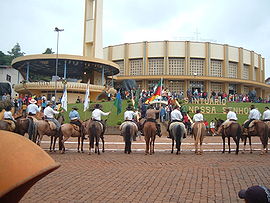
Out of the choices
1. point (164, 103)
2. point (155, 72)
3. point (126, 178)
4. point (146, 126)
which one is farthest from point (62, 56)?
point (126, 178)

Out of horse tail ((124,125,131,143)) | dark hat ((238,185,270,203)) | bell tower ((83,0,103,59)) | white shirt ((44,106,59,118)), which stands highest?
bell tower ((83,0,103,59))

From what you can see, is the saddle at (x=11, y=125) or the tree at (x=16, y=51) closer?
the saddle at (x=11, y=125)

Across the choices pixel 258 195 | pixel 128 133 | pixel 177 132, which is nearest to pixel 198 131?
pixel 177 132

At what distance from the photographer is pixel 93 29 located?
45250mm

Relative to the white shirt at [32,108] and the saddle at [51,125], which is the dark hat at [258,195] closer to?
the saddle at [51,125]

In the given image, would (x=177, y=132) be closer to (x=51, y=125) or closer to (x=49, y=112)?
(x=51, y=125)

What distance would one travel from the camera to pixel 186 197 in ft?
17.5

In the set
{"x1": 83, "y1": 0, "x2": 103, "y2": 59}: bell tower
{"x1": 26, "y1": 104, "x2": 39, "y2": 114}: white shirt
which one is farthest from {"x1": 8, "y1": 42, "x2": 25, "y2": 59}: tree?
{"x1": 26, "y1": 104, "x2": 39, "y2": 114}: white shirt

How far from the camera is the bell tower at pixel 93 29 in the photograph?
44.6 m

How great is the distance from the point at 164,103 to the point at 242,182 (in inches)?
719

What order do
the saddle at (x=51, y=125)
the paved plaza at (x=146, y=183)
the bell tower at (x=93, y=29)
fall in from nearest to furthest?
the paved plaza at (x=146, y=183)
the saddle at (x=51, y=125)
the bell tower at (x=93, y=29)

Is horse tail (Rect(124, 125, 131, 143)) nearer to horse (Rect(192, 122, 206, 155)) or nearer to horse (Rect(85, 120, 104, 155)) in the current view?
horse (Rect(85, 120, 104, 155))

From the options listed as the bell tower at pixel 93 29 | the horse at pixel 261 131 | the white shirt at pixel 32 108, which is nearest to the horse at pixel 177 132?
the horse at pixel 261 131

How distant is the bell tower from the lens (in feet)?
146
